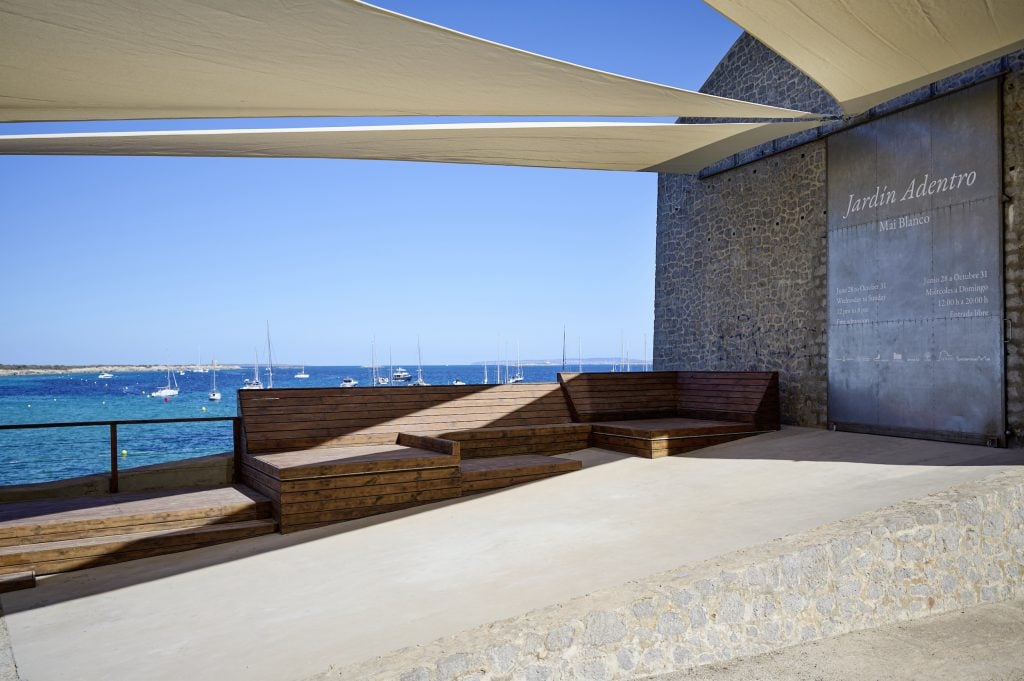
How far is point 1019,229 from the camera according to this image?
6.30 meters

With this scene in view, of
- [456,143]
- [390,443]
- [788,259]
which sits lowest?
[390,443]

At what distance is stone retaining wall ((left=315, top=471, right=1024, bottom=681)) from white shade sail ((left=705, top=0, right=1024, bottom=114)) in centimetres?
329

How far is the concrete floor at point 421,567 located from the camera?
3354 mm

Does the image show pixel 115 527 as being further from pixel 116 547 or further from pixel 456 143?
pixel 456 143

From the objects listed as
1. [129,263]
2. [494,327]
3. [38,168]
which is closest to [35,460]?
[38,168]

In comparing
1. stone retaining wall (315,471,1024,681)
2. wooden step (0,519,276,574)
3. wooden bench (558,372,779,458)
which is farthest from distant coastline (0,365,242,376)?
stone retaining wall (315,471,1024,681)

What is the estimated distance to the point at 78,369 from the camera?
3206 inches

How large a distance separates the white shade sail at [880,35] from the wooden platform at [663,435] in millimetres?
3528

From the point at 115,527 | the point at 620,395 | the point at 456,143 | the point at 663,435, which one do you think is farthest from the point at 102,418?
the point at 456,143

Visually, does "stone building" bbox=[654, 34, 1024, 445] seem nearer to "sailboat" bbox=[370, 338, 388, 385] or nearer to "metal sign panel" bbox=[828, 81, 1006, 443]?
"metal sign panel" bbox=[828, 81, 1006, 443]

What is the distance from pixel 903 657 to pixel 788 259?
5.75 m

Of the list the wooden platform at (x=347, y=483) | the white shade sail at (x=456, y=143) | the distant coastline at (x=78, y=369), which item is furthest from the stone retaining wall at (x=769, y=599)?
the distant coastline at (x=78, y=369)

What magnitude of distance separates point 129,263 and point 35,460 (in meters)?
28.4

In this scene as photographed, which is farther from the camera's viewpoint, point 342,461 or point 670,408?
point 670,408
